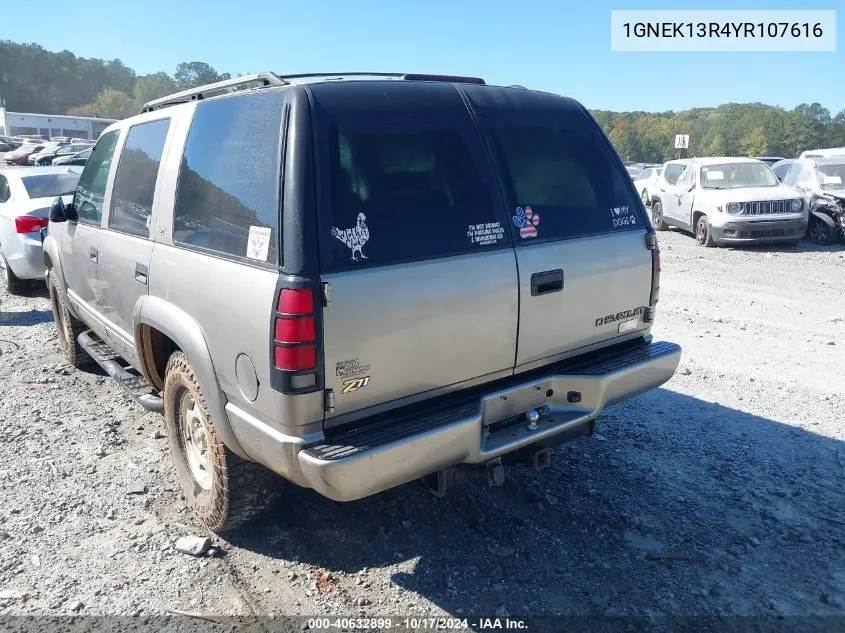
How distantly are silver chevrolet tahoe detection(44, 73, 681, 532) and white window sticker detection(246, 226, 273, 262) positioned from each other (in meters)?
0.01

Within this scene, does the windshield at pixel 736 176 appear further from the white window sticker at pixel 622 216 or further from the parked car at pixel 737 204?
the white window sticker at pixel 622 216

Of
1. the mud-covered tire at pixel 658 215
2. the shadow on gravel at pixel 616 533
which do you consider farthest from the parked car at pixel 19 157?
the shadow on gravel at pixel 616 533

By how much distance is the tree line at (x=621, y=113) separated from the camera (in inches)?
2913

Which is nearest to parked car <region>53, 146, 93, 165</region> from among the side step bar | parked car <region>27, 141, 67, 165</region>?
parked car <region>27, 141, 67, 165</region>

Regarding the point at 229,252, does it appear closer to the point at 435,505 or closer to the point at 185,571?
the point at 185,571

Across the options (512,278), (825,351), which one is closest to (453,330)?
(512,278)

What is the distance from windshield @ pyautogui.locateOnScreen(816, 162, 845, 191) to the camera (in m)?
13.4

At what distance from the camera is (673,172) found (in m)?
15.6

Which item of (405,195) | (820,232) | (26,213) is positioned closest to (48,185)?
(26,213)

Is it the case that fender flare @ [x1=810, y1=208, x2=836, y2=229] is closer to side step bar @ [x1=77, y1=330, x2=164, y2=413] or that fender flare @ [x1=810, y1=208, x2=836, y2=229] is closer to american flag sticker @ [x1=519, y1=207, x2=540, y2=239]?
american flag sticker @ [x1=519, y1=207, x2=540, y2=239]

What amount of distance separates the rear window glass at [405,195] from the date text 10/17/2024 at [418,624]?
1554 mm

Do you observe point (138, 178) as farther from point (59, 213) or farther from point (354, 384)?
point (354, 384)

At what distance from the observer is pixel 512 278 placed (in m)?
3.09

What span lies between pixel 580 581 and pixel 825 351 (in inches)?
182
